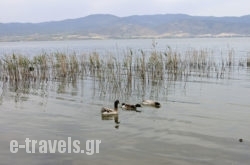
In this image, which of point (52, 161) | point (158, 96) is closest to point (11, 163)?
point (52, 161)

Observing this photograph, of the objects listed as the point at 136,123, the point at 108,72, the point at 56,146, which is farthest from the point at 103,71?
the point at 56,146

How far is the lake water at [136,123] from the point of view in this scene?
1175cm

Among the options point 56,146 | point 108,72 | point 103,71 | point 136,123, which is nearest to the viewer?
point 56,146

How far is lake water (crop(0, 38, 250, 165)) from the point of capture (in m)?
11.8

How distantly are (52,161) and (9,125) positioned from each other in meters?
4.81

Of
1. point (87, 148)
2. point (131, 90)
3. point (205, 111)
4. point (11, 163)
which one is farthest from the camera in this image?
point (131, 90)

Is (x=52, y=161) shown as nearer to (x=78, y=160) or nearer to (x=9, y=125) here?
(x=78, y=160)

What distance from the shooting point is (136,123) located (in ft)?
52.5

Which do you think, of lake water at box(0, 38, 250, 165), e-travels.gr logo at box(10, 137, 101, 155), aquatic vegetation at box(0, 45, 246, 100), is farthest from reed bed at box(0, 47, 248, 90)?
e-travels.gr logo at box(10, 137, 101, 155)

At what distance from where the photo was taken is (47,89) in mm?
25359

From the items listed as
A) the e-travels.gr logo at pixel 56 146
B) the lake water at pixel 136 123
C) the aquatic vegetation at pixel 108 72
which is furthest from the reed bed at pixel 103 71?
the e-travels.gr logo at pixel 56 146

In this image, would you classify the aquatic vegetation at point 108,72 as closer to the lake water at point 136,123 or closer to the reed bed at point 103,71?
the reed bed at point 103,71

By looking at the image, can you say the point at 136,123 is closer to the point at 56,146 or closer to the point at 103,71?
the point at 56,146

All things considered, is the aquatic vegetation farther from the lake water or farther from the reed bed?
the lake water
